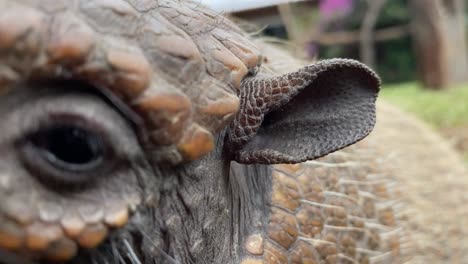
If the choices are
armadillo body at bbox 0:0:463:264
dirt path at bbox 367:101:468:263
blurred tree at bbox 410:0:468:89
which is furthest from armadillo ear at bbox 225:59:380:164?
blurred tree at bbox 410:0:468:89

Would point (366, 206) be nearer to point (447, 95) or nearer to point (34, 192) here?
point (34, 192)

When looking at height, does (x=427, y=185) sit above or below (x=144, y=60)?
above

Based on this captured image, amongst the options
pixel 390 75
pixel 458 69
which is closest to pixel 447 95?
pixel 458 69

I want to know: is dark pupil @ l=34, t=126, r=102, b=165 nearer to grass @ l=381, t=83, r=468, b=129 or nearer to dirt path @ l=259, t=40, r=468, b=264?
dirt path @ l=259, t=40, r=468, b=264

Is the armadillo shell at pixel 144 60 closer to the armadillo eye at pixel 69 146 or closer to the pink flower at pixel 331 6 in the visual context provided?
the armadillo eye at pixel 69 146

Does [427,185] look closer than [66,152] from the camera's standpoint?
No

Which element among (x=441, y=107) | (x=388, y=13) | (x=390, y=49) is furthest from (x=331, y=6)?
(x=441, y=107)

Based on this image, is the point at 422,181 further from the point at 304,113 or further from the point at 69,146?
the point at 69,146
